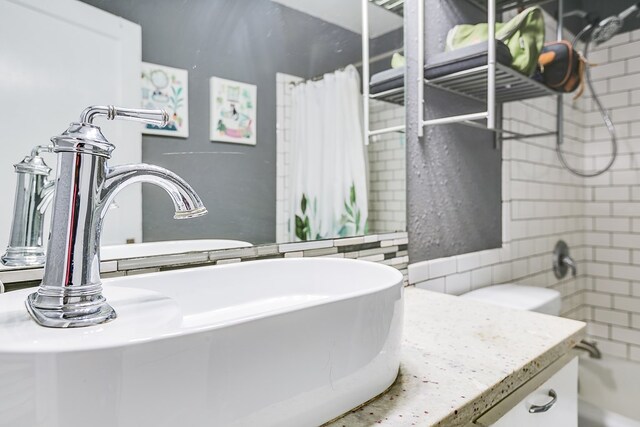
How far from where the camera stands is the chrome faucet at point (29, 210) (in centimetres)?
57

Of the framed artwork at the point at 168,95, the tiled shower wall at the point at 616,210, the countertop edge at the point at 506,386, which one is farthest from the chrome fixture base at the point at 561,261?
the framed artwork at the point at 168,95

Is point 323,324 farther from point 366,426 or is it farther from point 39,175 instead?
point 39,175

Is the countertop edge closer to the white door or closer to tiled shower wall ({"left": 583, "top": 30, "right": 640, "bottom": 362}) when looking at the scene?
the white door

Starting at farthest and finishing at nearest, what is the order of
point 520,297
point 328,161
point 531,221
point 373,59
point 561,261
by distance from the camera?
point 561,261, point 531,221, point 520,297, point 373,59, point 328,161

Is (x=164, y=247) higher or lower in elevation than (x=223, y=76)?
lower

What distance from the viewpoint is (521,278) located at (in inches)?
66.9

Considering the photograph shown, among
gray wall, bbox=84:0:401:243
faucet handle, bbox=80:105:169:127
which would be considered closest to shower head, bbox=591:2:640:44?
gray wall, bbox=84:0:401:243

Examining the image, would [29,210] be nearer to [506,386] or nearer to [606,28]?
[506,386]

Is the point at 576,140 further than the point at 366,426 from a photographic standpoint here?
Yes

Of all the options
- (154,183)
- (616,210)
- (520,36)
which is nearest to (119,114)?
(154,183)

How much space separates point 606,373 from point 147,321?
2303mm

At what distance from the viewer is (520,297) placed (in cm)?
129

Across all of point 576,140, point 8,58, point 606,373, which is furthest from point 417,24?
point 606,373

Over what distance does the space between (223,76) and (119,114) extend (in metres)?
0.39
